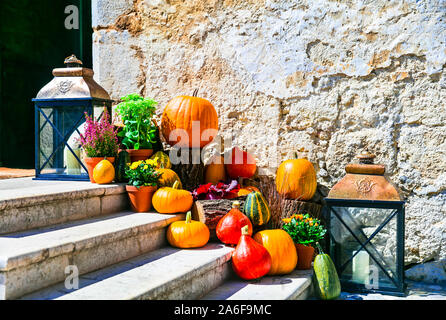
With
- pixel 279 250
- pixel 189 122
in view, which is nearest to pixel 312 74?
pixel 189 122

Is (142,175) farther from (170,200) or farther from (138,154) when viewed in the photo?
(138,154)

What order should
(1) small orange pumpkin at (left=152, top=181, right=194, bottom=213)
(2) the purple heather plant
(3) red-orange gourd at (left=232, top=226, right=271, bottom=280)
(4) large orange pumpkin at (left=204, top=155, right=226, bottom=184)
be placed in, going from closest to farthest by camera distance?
(3) red-orange gourd at (left=232, top=226, right=271, bottom=280), (1) small orange pumpkin at (left=152, top=181, right=194, bottom=213), (2) the purple heather plant, (4) large orange pumpkin at (left=204, top=155, right=226, bottom=184)

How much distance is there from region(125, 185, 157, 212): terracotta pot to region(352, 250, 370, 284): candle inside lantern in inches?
67.7

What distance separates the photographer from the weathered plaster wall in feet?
11.8

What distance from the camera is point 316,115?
4.00 meters

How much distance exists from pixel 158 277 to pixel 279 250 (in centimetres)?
102

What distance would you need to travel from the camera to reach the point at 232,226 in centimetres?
315

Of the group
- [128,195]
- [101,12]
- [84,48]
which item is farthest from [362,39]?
[84,48]

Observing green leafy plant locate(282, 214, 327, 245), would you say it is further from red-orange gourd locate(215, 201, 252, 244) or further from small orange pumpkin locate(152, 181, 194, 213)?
small orange pumpkin locate(152, 181, 194, 213)

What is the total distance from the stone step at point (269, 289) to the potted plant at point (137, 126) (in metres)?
1.57

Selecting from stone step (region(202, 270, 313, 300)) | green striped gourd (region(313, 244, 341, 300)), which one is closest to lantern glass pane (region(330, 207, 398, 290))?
green striped gourd (region(313, 244, 341, 300))

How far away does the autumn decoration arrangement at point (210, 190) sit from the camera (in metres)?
3.05

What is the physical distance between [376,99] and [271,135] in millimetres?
1037

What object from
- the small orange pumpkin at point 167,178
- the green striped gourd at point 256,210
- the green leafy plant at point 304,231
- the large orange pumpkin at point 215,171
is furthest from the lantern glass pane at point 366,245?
the small orange pumpkin at point 167,178
